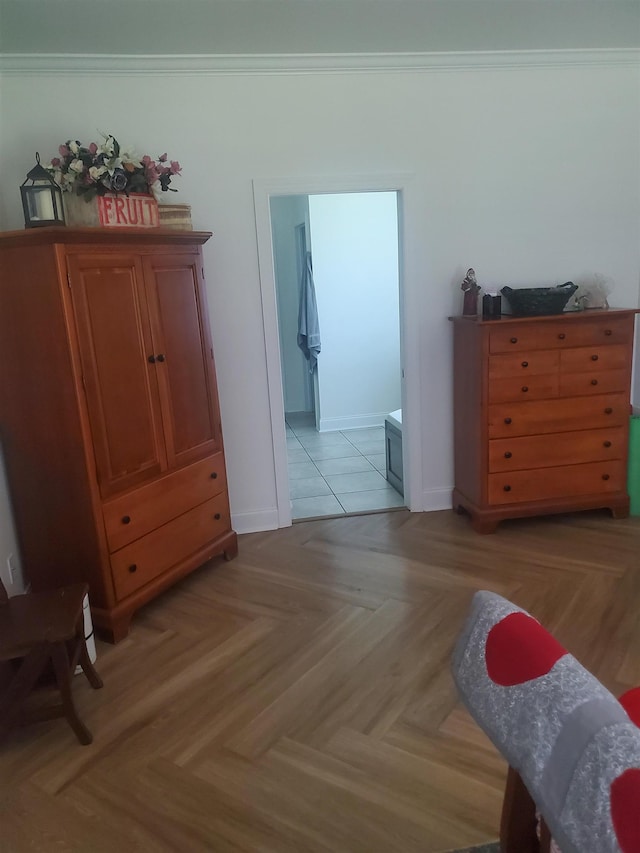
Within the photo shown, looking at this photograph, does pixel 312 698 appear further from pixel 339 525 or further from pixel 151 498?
pixel 339 525

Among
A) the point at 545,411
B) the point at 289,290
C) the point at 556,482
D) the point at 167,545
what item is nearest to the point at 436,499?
the point at 556,482

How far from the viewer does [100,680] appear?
8.00 feet

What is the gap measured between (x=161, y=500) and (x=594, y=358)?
246cm

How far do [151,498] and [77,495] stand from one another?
36cm

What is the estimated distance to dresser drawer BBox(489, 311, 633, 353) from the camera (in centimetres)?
340

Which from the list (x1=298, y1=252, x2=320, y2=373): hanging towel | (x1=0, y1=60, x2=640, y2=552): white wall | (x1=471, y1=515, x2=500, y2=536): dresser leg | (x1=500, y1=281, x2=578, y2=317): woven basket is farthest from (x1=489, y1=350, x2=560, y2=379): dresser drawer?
(x1=298, y1=252, x2=320, y2=373): hanging towel

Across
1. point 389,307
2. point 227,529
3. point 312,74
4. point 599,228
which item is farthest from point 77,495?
point 389,307

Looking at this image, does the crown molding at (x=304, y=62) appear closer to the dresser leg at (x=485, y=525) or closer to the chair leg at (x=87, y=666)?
the dresser leg at (x=485, y=525)

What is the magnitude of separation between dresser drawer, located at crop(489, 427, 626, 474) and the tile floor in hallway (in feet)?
2.82

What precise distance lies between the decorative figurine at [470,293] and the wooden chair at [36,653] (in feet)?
8.50

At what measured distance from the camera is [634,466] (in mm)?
3705

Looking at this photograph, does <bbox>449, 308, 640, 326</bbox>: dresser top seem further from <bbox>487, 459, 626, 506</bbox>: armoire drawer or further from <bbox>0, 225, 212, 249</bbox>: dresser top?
<bbox>0, 225, 212, 249</bbox>: dresser top

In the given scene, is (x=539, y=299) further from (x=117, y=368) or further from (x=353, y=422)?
(x=353, y=422)

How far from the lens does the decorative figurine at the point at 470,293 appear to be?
11.9ft
